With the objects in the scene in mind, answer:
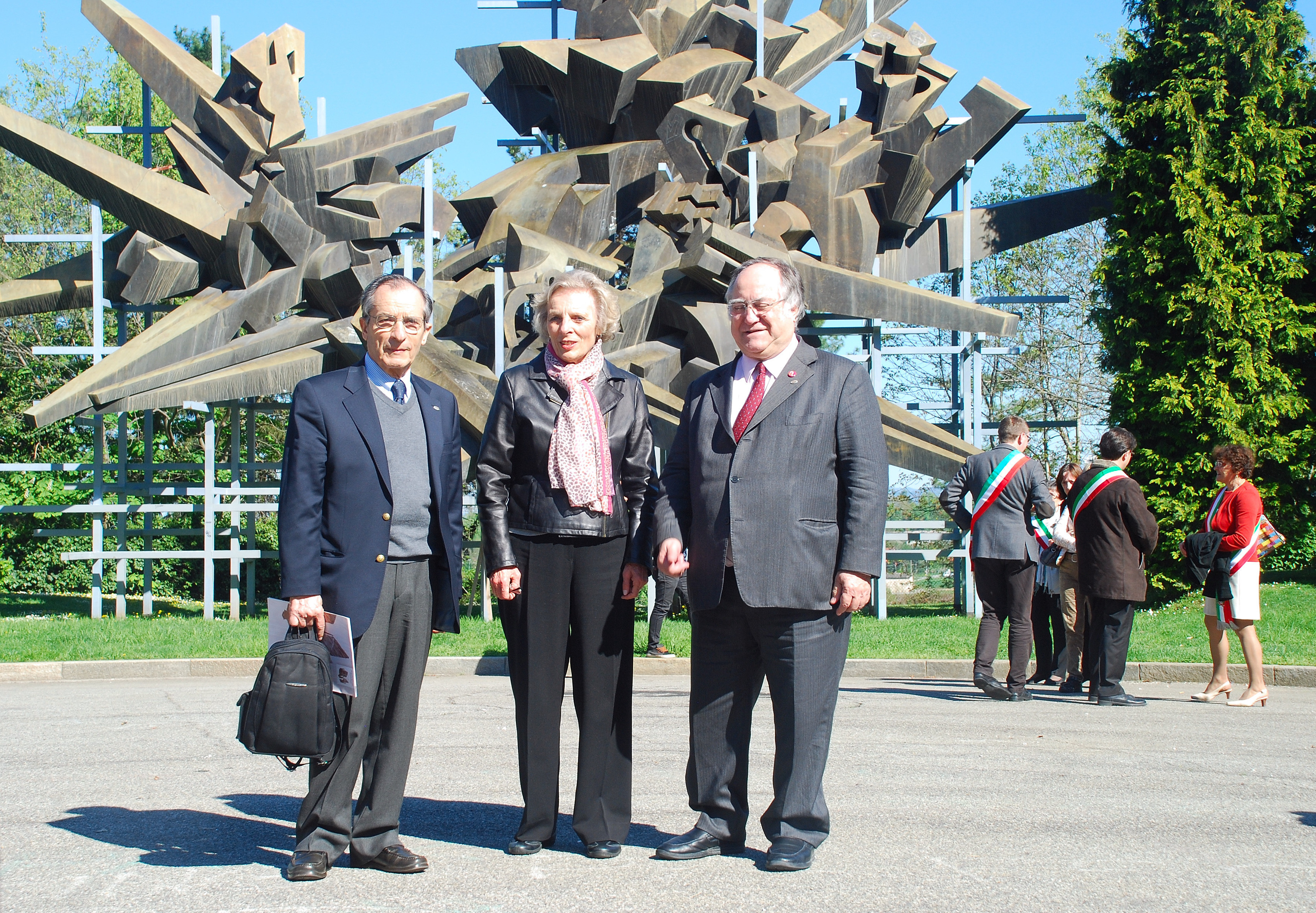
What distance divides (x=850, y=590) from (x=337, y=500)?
5.16 ft

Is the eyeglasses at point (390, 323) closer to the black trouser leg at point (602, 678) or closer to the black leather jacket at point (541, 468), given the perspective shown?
the black leather jacket at point (541, 468)

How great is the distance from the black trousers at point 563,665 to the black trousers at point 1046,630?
565cm

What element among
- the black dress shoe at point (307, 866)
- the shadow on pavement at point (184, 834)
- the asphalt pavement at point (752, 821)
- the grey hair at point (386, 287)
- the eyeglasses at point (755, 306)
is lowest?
the asphalt pavement at point (752, 821)

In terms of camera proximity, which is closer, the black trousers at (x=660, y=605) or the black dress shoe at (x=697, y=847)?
the black dress shoe at (x=697, y=847)

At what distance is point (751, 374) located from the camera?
13.2 feet

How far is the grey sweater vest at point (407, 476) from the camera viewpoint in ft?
12.5

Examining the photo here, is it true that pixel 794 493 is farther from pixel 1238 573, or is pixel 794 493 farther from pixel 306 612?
pixel 1238 573

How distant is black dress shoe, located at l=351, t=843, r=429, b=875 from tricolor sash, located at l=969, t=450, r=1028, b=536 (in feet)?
16.8

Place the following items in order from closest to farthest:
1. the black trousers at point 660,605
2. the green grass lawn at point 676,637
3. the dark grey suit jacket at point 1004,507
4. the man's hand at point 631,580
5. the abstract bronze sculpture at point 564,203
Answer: the man's hand at point 631,580 → the dark grey suit jacket at point 1004,507 → the green grass lawn at point 676,637 → the black trousers at point 660,605 → the abstract bronze sculpture at point 564,203

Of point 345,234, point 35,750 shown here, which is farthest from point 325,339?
point 35,750

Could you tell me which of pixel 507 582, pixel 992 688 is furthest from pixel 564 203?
pixel 507 582

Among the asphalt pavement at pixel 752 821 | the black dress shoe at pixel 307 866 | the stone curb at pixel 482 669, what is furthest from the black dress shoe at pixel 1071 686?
the black dress shoe at pixel 307 866

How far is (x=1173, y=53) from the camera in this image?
16438 mm

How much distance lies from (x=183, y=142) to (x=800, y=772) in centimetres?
1280
